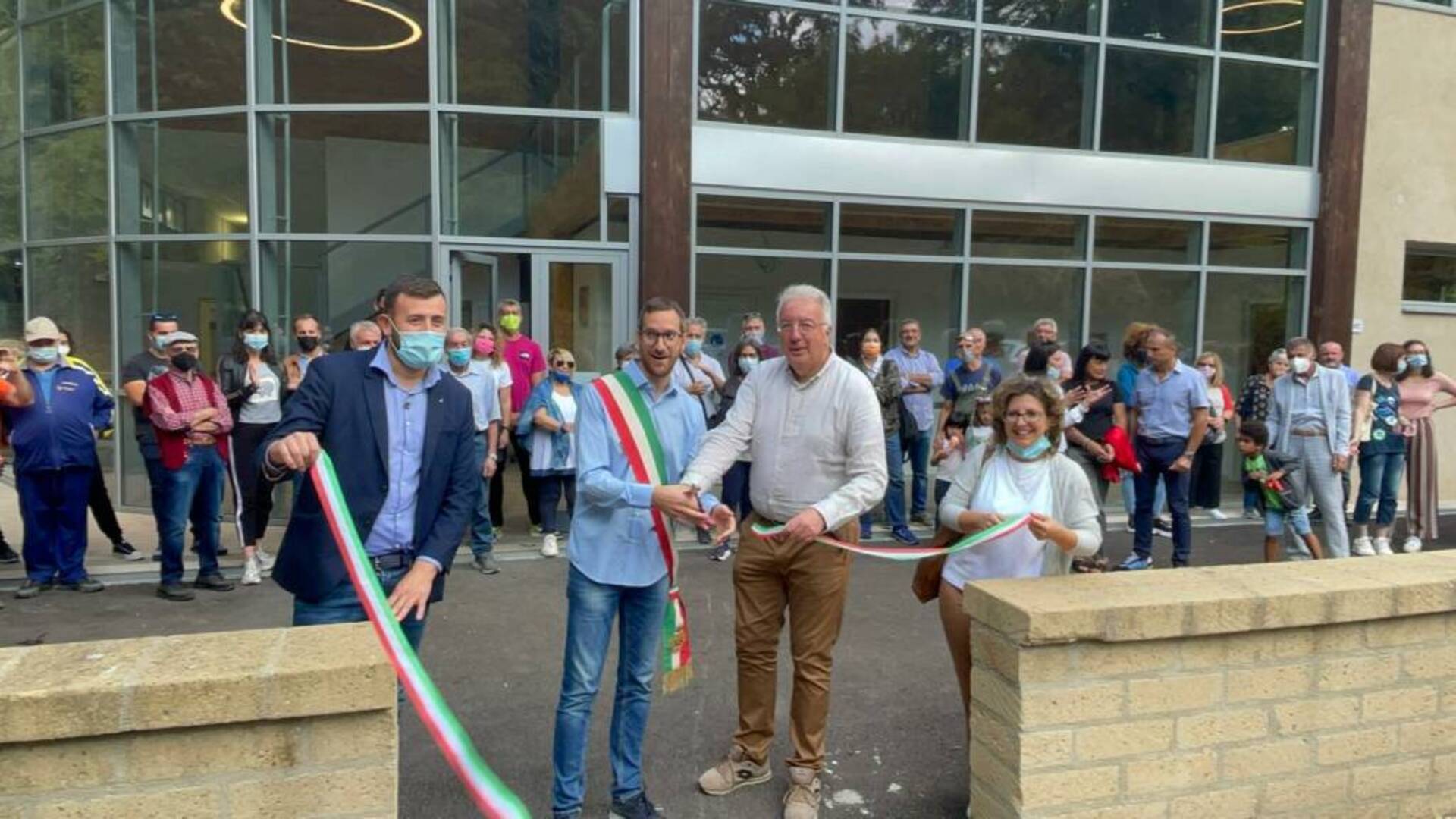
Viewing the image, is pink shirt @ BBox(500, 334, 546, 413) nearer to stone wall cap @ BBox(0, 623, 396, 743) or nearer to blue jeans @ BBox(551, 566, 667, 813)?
blue jeans @ BBox(551, 566, 667, 813)

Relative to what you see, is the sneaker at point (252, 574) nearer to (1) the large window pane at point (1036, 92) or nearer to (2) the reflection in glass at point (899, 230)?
(2) the reflection in glass at point (899, 230)

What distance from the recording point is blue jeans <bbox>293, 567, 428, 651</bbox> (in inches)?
123

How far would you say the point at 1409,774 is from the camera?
328cm

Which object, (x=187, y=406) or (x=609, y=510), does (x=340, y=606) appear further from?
(x=187, y=406)

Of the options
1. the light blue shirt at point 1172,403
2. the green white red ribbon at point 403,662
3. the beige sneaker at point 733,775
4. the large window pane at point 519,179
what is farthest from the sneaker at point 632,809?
the large window pane at point 519,179

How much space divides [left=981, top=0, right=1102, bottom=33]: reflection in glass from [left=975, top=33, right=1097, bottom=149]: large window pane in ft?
0.54

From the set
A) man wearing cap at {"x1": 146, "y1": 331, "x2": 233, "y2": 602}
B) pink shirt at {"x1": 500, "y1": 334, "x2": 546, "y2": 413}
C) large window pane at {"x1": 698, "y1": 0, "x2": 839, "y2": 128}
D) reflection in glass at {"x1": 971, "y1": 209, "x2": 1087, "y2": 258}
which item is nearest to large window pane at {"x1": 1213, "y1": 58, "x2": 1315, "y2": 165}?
reflection in glass at {"x1": 971, "y1": 209, "x2": 1087, "y2": 258}

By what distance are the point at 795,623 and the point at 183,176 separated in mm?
8647

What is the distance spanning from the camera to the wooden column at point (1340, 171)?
10539 mm

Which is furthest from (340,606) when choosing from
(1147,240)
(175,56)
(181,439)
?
(1147,240)

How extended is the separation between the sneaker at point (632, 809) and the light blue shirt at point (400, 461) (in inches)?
42.9

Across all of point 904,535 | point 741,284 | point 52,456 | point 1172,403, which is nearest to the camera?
point 52,456

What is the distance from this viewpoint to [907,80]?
9.97 meters

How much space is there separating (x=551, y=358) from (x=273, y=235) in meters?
3.48
